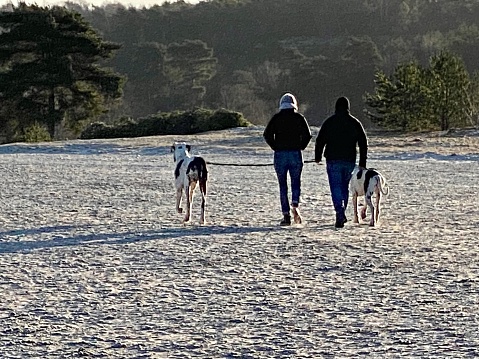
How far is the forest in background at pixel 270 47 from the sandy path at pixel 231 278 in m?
61.9

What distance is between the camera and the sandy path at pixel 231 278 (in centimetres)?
650

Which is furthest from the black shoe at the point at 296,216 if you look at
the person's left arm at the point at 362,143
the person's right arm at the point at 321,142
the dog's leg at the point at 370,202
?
the person's left arm at the point at 362,143

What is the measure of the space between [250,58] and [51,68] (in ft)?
186

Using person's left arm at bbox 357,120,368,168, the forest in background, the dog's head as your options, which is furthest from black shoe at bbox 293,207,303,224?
the forest in background

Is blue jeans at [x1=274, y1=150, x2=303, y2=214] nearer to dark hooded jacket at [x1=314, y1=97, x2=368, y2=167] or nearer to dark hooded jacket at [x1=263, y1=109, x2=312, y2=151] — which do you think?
dark hooded jacket at [x1=263, y1=109, x2=312, y2=151]

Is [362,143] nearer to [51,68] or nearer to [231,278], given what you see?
[231,278]

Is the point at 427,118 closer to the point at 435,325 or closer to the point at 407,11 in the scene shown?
the point at 435,325

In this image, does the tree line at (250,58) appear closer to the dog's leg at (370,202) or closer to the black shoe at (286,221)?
the dog's leg at (370,202)

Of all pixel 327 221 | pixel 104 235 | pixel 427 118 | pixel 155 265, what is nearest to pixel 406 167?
pixel 327 221

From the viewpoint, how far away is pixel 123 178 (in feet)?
65.2

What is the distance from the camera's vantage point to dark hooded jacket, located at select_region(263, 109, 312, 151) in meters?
12.4

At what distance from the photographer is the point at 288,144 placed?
40.9ft

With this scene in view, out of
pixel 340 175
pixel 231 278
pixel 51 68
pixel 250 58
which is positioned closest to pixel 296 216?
pixel 340 175

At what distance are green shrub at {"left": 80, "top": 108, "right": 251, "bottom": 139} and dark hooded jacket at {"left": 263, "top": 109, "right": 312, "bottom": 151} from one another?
31105 mm
